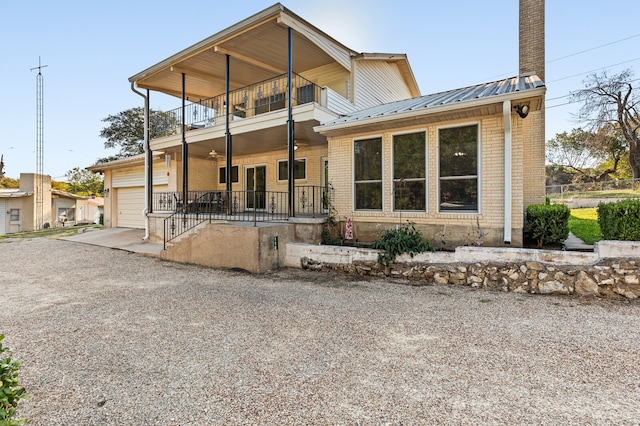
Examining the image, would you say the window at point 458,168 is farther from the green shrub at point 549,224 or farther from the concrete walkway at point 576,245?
the concrete walkway at point 576,245

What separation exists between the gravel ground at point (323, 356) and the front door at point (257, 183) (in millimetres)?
8151

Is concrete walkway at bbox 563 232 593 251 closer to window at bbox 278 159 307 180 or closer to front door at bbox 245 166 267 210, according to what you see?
window at bbox 278 159 307 180

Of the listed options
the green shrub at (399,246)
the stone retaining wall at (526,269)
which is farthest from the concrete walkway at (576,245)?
the green shrub at (399,246)

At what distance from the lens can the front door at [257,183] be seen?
13.8m

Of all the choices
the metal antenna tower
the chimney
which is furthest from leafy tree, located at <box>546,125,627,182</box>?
the metal antenna tower

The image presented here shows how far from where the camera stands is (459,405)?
2.50 meters

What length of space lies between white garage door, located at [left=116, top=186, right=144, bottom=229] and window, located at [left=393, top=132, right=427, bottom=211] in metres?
14.0

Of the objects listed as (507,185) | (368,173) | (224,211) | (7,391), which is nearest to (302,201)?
(224,211)

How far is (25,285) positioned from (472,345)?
8791mm

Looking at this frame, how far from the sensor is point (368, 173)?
8438 mm

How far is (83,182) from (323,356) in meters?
63.3

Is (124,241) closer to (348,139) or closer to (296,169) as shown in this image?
(296,169)

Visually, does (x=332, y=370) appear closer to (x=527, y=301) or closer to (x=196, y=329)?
(x=196, y=329)

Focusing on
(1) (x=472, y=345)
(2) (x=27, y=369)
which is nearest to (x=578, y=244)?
(1) (x=472, y=345)
